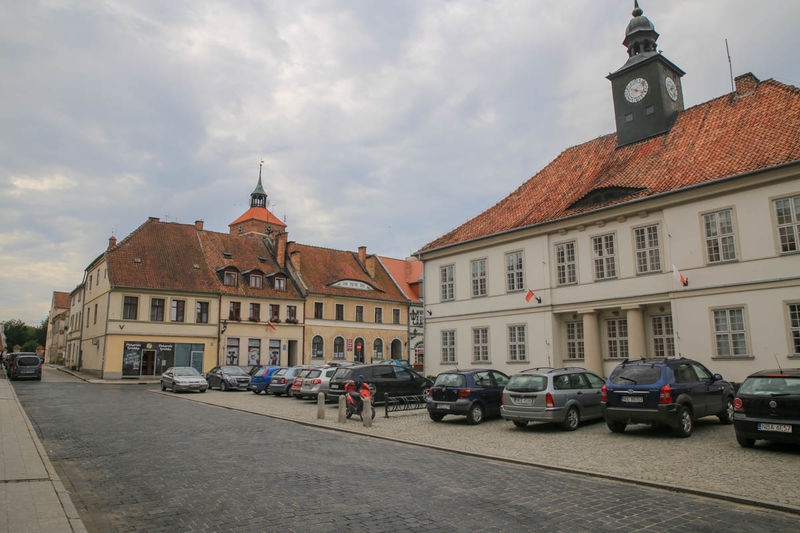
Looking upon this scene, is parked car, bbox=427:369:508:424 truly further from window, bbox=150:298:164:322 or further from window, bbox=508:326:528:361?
window, bbox=150:298:164:322

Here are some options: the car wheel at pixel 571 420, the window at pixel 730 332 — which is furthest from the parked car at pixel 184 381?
the window at pixel 730 332

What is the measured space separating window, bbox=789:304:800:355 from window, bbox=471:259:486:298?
43.0 ft

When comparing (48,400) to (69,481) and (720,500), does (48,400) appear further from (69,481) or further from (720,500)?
(720,500)

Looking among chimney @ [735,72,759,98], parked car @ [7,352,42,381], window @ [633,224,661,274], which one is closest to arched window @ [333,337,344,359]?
parked car @ [7,352,42,381]

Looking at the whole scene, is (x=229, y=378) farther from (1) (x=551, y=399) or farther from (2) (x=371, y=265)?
(2) (x=371, y=265)

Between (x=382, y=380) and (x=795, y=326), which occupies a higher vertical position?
(x=795, y=326)

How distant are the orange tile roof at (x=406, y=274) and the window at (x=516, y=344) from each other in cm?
3261

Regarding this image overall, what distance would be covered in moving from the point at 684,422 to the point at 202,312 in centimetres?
3950

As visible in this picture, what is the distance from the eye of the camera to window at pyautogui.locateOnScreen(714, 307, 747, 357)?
1878 centimetres

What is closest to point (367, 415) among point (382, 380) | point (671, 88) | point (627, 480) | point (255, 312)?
point (382, 380)

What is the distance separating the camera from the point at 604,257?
76.0 feet

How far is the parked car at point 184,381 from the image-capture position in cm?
2980

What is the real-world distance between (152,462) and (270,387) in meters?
19.1

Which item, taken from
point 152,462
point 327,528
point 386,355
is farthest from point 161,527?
point 386,355
